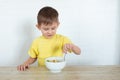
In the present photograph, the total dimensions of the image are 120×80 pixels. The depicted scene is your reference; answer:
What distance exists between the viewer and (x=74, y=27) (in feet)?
5.48

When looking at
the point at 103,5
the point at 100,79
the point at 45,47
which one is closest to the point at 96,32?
the point at 103,5

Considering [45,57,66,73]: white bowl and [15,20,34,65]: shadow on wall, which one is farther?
[15,20,34,65]: shadow on wall

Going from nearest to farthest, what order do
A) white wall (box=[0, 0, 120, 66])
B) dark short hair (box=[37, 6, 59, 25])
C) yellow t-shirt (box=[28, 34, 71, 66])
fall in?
dark short hair (box=[37, 6, 59, 25]) → yellow t-shirt (box=[28, 34, 71, 66]) → white wall (box=[0, 0, 120, 66])

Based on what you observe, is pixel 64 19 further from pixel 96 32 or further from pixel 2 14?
pixel 2 14

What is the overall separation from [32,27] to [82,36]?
1.21 feet

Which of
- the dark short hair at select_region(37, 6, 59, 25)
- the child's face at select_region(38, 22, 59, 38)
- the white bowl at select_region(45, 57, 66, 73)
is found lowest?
the white bowl at select_region(45, 57, 66, 73)

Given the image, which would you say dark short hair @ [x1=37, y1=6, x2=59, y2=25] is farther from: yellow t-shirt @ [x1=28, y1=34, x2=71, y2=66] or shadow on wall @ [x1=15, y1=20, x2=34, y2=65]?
shadow on wall @ [x1=15, y1=20, x2=34, y2=65]

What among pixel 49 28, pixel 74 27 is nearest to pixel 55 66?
pixel 49 28

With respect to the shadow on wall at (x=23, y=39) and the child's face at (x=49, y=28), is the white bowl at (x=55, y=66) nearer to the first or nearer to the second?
the child's face at (x=49, y=28)

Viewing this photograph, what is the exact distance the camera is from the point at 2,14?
1.66 meters

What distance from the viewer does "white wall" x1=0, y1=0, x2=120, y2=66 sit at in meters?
1.64

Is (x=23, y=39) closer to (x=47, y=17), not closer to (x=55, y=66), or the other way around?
(x=47, y=17)

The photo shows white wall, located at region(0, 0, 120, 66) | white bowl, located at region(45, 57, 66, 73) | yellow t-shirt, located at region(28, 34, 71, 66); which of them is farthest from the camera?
white wall, located at region(0, 0, 120, 66)

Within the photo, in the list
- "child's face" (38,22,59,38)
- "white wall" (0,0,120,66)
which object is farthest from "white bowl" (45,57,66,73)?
"white wall" (0,0,120,66)
